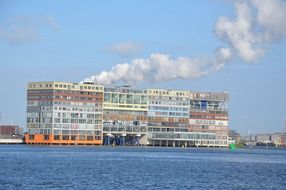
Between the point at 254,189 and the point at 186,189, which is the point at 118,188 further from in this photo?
the point at 254,189

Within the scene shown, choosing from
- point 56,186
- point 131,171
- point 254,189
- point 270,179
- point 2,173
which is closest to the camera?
point 56,186

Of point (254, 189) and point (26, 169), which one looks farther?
point (26, 169)

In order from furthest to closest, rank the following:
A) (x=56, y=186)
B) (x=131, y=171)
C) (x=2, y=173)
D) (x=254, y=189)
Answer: (x=131, y=171) → (x=2, y=173) → (x=254, y=189) → (x=56, y=186)

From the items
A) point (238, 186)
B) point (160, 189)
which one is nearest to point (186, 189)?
point (160, 189)

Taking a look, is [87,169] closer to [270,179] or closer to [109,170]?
[109,170]

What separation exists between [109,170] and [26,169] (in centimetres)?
1040

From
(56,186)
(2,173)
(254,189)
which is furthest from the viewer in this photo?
(2,173)

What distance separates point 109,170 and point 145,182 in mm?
18888

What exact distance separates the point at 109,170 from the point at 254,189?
2625cm

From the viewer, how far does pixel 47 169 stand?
95.9m

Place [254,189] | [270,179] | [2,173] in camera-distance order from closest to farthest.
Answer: [254,189] < [2,173] < [270,179]

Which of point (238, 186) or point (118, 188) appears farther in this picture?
point (238, 186)

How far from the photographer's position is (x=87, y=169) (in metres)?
98.7

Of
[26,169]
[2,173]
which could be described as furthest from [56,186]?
[26,169]
